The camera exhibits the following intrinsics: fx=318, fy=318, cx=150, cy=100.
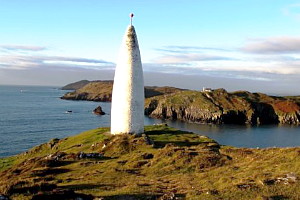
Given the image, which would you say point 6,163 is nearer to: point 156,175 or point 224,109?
point 156,175

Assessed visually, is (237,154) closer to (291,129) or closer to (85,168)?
(85,168)

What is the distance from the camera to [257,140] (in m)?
95.1

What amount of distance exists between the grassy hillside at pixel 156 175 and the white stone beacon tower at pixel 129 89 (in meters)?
4.78

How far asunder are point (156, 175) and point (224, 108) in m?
126

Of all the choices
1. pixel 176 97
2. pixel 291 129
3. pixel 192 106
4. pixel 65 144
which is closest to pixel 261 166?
pixel 65 144

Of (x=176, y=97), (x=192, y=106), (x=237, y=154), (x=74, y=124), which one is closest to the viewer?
(x=237, y=154)

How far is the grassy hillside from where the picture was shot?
17.6 meters

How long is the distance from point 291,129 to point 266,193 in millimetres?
115917

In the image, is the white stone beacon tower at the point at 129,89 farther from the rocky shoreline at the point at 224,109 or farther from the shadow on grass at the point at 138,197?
the rocky shoreline at the point at 224,109

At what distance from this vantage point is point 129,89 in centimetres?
4481

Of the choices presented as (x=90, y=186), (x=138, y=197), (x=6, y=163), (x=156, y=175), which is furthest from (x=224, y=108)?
(x=138, y=197)

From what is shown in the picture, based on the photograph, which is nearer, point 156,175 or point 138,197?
point 138,197

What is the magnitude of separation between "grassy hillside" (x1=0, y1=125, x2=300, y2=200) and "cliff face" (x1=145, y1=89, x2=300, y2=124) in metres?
108

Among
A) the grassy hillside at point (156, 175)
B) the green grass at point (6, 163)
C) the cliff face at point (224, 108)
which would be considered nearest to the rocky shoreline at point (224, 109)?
the cliff face at point (224, 108)
